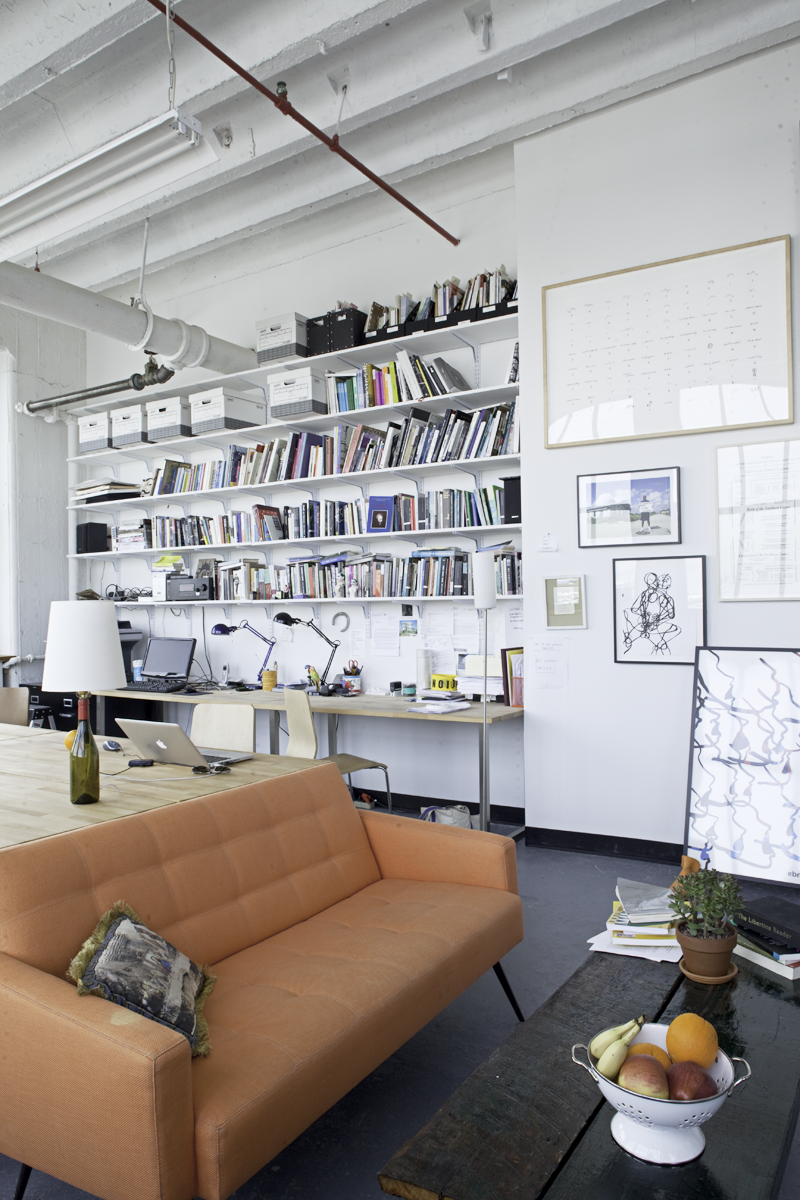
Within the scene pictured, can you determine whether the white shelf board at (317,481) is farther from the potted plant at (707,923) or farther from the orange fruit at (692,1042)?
the orange fruit at (692,1042)

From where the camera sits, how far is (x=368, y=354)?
4.96 metres

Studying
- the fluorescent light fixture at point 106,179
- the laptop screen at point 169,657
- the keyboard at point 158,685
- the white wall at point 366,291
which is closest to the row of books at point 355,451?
the white wall at point 366,291

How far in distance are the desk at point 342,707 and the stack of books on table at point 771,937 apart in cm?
205

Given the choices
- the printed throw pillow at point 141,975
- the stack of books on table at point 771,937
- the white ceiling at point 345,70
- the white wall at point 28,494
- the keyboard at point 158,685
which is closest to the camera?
the printed throw pillow at point 141,975

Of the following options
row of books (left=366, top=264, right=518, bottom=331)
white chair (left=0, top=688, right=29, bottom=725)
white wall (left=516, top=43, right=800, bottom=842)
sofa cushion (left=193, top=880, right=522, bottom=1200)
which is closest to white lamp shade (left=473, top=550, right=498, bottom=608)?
white wall (left=516, top=43, right=800, bottom=842)

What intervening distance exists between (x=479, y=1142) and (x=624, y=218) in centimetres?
394

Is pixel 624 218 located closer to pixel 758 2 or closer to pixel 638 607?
pixel 758 2

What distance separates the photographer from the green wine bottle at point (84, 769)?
224 centimetres

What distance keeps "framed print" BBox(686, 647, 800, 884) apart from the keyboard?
3319mm

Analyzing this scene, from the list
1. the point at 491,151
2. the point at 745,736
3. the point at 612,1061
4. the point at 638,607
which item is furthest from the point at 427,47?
the point at 612,1061

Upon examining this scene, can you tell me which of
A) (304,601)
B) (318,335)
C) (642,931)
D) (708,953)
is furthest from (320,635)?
(708,953)

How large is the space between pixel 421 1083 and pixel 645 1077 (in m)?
1.14

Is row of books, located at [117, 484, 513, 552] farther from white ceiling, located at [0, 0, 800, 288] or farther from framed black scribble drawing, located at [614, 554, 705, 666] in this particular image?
white ceiling, located at [0, 0, 800, 288]

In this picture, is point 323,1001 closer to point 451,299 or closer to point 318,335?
point 451,299
